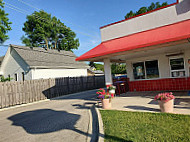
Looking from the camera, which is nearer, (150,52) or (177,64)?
(150,52)

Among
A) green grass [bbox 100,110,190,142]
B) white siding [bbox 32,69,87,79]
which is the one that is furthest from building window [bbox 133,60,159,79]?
white siding [bbox 32,69,87,79]

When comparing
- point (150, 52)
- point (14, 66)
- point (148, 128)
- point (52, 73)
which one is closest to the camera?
point (148, 128)

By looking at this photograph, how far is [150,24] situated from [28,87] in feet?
35.2

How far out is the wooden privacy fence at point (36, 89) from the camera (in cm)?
1091

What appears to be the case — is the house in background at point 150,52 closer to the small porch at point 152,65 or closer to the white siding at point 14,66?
the small porch at point 152,65

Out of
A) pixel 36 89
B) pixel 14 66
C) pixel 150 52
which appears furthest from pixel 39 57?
pixel 150 52

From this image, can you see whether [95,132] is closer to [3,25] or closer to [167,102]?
[167,102]

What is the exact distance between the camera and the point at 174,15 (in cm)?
848

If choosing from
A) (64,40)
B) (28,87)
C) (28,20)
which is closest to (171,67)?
(28,87)

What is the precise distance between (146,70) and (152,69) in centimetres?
47

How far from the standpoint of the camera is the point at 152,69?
1114 centimetres

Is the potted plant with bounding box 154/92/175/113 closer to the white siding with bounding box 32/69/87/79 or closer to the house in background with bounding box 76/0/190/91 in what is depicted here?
the house in background with bounding box 76/0/190/91

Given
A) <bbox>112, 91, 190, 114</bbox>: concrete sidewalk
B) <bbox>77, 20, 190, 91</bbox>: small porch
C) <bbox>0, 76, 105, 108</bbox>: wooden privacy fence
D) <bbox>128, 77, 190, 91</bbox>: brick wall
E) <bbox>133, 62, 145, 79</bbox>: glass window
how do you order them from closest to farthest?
<bbox>112, 91, 190, 114</bbox>: concrete sidewalk → <bbox>77, 20, 190, 91</bbox>: small porch → <bbox>128, 77, 190, 91</bbox>: brick wall → <bbox>0, 76, 105, 108</bbox>: wooden privacy fence → <bbox>133, 62, 145, 79</bbox>: glass window

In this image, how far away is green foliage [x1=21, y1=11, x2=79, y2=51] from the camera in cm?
4000
